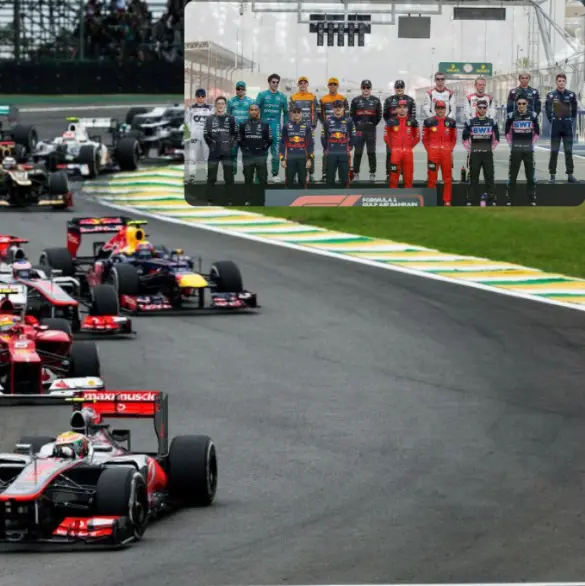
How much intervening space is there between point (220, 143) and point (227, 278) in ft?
6.44

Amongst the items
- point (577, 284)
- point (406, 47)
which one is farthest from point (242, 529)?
point (577, 284)

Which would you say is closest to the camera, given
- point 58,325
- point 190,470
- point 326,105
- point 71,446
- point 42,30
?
point 71,446

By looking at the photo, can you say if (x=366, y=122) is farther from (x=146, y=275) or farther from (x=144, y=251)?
(x=146, y=275)

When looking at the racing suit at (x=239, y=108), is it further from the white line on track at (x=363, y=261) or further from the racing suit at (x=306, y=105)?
the white line on track at (x=363, y=261)

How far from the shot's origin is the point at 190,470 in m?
14.6

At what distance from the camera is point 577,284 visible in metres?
29.0

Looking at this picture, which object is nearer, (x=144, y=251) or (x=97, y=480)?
(x=97, y=480)

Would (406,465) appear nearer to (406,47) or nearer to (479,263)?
(406,47)

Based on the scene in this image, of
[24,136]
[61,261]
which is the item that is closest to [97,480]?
[61,261]

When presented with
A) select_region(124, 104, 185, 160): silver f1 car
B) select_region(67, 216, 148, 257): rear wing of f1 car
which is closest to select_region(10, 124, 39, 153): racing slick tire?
select_region(124, 104, 185, 160): silver f1 car

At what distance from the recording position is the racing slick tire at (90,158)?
43.1 m

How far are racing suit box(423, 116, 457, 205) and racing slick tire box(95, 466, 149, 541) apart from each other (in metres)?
15.2

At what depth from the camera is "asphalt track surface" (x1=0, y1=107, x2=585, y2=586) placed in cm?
1298

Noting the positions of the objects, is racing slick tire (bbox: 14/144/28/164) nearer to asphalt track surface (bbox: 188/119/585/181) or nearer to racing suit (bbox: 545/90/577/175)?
asphalt track surface (bbox: 188/119/585/181)
